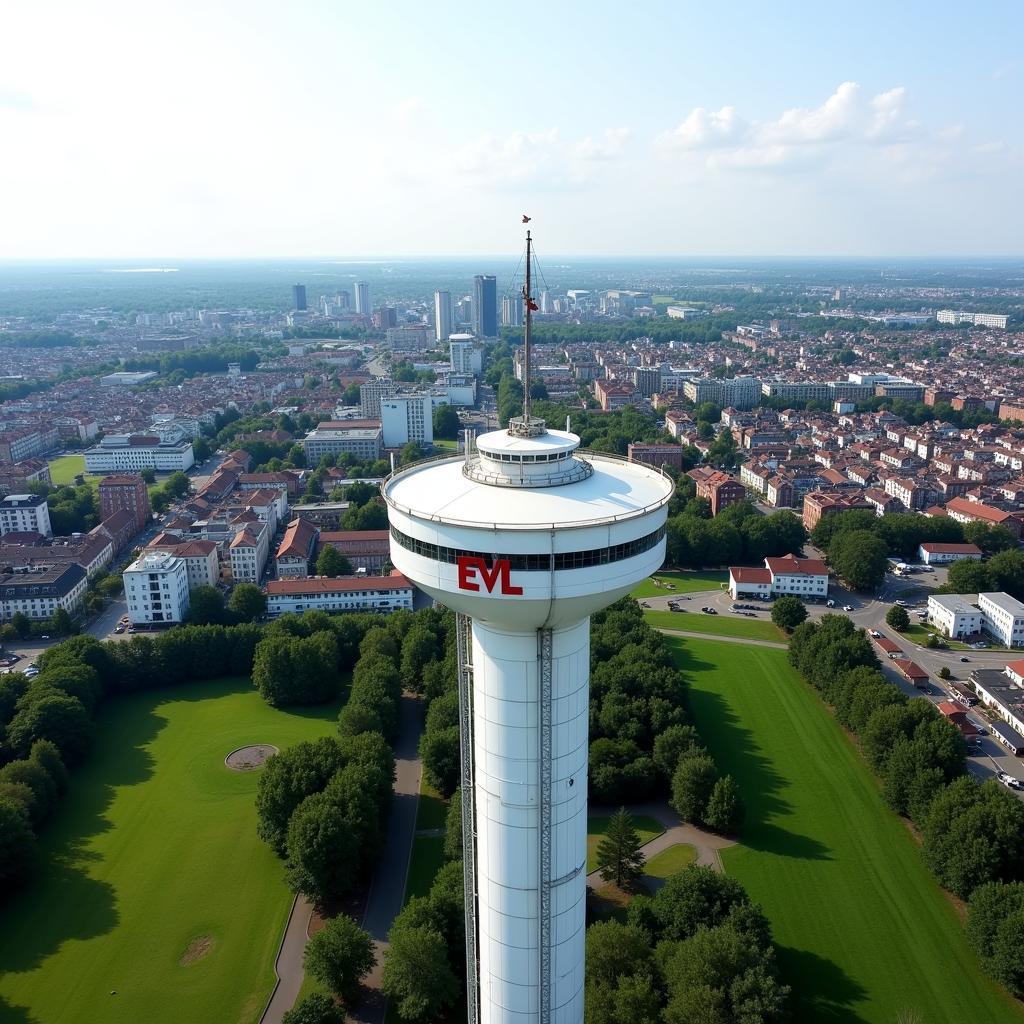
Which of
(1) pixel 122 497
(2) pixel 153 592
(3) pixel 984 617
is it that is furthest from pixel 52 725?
(3) pixel 984 617

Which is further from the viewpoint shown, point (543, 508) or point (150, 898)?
point (150, 898)

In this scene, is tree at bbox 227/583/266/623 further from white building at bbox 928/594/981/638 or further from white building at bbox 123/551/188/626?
white building at bbox 928/594/981/638

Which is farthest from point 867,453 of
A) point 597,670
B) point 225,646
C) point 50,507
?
point 50,507

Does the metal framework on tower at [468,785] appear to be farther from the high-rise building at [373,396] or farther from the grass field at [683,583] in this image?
the high-rise building at [373,396]

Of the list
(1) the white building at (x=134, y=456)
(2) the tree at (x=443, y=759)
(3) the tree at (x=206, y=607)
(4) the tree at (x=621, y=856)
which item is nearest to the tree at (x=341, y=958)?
(4) the tree at (x=621, y=856)

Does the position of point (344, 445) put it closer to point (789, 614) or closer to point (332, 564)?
point (332, 564)

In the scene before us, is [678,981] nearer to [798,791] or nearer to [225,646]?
[798,791]

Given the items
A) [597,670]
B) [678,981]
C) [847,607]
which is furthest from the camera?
[847,607]
